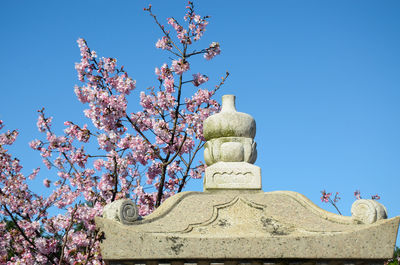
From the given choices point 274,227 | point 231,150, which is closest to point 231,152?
point 231,150

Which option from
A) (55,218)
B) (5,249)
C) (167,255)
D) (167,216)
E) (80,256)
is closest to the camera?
(167,255)

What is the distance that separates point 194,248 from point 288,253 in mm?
951

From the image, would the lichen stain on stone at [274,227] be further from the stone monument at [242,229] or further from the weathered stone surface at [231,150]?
the weathered stone surface at [231,150]

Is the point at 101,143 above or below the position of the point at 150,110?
below

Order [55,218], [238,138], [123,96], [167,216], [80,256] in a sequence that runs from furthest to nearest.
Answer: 1. [55,218]
2. [80,256]
3. [123,96]
4. [238,138]
5. [167,216]

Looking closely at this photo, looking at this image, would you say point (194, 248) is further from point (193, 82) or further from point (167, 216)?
point (193, 82)

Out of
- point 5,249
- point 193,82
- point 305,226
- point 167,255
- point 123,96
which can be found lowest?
point 167,255

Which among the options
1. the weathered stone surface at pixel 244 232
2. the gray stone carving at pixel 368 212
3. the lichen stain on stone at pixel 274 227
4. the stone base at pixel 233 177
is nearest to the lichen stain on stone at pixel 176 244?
the weathered stone surface at pixel 244 232

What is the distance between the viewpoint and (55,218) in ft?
31.4

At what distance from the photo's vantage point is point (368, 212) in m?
4.82

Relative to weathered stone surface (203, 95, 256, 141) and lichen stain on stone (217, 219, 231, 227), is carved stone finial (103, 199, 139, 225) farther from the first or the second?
weathered stone surface (203, 95, 256, 141)

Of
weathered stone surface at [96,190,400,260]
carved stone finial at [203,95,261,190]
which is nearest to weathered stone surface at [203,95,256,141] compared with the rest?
carved stone finial at [203,95,261,190]

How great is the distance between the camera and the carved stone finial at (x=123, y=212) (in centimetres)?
439

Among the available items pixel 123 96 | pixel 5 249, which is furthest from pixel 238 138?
pixel 5 249
